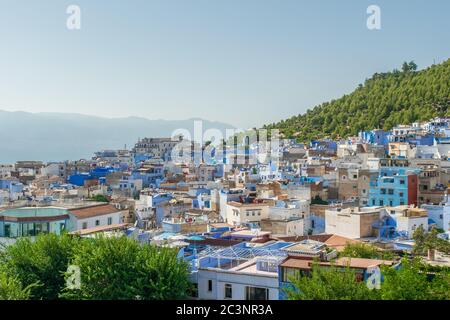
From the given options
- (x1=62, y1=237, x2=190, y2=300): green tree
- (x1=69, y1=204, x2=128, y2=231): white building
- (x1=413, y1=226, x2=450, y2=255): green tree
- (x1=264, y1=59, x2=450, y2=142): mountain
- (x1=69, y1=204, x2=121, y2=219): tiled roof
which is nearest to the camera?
(x1=62, y1=237, x2=190, y2=300): green tree

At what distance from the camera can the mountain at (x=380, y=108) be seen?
3428cm

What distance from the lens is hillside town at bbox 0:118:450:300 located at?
7621 millimetres

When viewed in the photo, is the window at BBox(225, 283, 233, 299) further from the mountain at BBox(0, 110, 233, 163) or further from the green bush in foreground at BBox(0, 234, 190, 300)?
the mountain at BBox(0, 110, 233, 163)

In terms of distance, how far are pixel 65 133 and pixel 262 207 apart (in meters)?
73.5

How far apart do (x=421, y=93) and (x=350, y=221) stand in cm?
2479

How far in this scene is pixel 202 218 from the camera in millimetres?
15852

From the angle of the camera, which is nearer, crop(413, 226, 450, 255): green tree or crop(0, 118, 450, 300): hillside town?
crop(0, 118, 450, 300): hillside town

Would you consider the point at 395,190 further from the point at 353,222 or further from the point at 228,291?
the point at 228,291

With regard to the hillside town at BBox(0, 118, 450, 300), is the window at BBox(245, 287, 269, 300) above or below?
below

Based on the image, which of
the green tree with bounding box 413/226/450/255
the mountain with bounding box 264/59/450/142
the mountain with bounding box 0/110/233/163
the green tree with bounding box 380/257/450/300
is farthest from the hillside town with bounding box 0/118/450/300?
the mountain with bounding box 0/110/233/163

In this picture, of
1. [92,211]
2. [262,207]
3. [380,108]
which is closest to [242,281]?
[92,211]

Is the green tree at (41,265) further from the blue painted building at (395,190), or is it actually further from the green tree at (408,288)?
the blue painted building at (395,190)

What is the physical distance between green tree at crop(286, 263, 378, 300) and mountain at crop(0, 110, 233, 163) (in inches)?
2401
